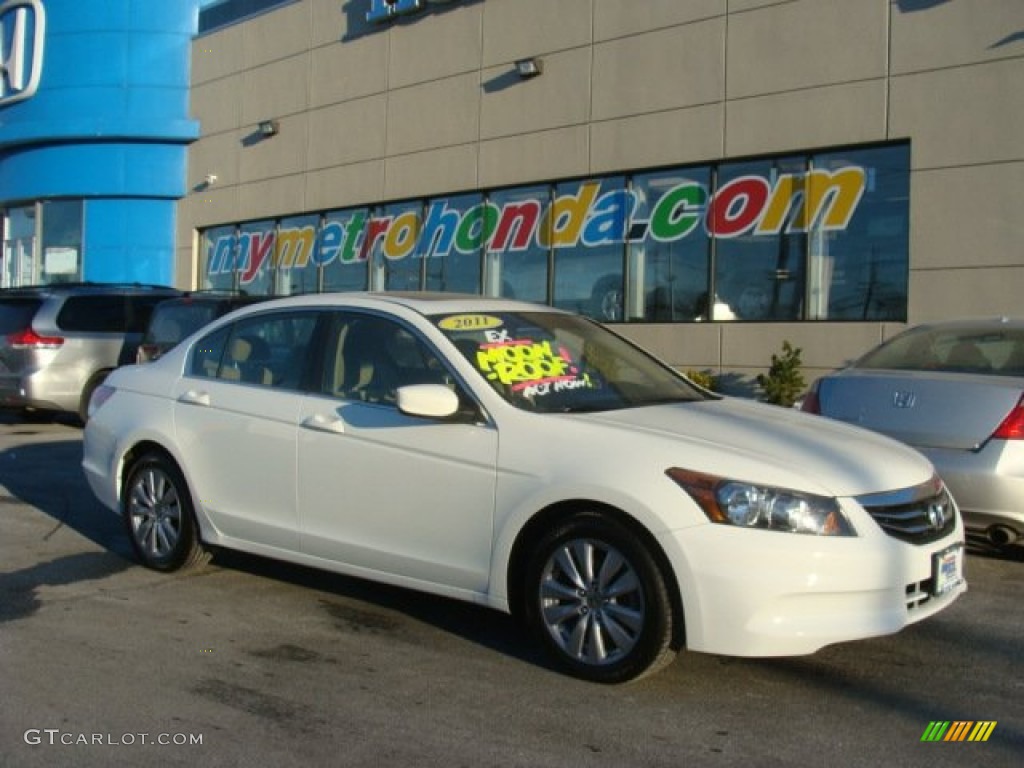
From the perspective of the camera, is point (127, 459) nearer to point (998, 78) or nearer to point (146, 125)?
point (998, 78)

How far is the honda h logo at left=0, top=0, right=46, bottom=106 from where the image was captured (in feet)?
79.4

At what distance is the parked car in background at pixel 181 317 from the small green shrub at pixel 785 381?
570 cm

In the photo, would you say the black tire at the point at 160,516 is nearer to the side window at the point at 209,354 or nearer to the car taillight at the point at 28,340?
the side window at the point at 209,354

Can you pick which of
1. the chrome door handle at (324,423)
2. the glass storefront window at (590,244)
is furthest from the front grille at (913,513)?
the glass storefront window at (590,244)

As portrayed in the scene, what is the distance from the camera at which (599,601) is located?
4438 millimetres

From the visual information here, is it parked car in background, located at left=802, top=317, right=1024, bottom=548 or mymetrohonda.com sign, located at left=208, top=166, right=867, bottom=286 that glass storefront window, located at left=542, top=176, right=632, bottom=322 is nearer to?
mymetrohonda.com sign, located at left=208, top=166, right=867, bottom=286

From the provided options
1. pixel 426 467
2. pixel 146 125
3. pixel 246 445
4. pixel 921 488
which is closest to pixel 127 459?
pixel 246 445

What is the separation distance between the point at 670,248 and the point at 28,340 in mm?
8080

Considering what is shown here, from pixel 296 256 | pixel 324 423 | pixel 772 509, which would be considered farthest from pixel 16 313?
pixel 772 509

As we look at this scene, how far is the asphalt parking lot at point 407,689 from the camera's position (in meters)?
3.90

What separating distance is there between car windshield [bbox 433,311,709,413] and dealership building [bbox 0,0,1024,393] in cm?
751

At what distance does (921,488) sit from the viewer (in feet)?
15.1

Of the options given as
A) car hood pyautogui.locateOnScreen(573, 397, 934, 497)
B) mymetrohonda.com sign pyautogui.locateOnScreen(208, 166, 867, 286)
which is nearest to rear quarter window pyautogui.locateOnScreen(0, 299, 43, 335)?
mymetrohonda.com sign pyautogui.locateOnScreen(208, 166, 867, 286)

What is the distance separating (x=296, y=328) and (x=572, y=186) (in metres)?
10.5
